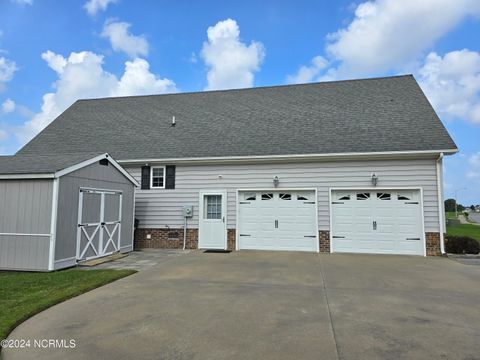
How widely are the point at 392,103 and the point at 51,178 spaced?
39.6 feet

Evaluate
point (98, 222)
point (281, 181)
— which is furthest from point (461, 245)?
point (98, 222)

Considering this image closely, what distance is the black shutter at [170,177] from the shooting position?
38.4 feet

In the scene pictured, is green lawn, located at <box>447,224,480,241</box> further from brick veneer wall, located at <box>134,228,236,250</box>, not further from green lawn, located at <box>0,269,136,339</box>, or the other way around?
green lawn, located at <box>0,269,136,339</box>

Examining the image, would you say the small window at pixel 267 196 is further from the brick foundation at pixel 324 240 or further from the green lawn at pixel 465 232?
the green lawn at pixel 465 232

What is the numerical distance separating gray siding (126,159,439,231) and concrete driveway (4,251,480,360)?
3376mm

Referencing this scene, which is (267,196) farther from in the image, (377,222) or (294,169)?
(377,222)

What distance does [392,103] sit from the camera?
12.2 m

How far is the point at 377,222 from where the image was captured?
1014 centimetres

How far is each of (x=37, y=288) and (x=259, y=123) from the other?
9262 millimetres

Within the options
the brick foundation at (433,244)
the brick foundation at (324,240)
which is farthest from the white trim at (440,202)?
the brick foundation at (324,240)

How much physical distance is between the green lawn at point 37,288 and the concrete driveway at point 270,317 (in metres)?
0.22

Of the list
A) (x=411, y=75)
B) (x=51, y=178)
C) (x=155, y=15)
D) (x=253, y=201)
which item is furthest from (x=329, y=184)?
(x=155, y=15)

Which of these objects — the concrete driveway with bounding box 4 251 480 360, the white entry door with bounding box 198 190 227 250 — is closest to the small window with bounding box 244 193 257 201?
the white entry door with bounding box 198 190 227 250

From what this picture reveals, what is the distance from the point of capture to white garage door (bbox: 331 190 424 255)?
9922 millimetres
